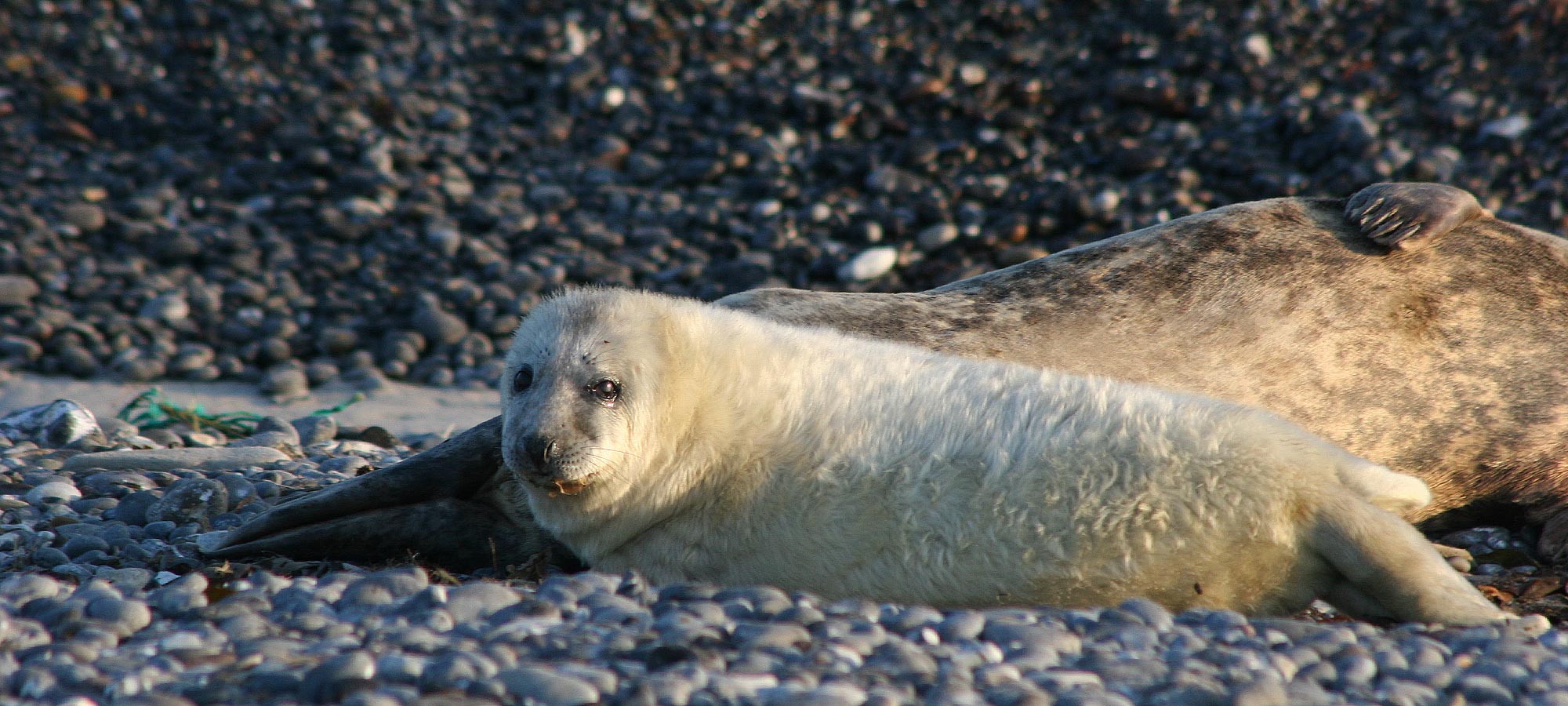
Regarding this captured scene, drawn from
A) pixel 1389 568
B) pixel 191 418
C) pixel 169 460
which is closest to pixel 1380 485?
pixel 1389 568

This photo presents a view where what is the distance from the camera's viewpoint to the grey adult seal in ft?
13.6

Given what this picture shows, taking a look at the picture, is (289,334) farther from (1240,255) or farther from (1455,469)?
(1455,469)

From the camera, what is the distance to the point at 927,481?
3080mm

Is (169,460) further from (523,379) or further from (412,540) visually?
(523,379)

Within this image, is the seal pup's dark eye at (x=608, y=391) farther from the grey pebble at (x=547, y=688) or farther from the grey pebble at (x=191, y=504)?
the grey pebble at (x=191, y=504)

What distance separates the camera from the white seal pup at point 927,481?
9.64 ft

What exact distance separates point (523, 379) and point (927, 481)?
96cm

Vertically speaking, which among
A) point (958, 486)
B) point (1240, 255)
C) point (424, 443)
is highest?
point (1240, 255)

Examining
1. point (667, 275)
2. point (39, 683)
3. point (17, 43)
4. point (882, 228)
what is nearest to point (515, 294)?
point (667, 275)

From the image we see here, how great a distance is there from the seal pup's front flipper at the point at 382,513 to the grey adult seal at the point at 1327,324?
0.01m

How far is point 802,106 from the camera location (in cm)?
909

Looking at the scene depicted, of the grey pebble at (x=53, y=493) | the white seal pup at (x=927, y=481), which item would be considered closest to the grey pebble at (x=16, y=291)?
the grey pebble at (x=53, y=493)

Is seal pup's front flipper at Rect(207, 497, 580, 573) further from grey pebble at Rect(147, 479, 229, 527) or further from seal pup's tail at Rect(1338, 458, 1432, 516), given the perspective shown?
seal pup's tail at Rect(1338, 458, 1432, 516)

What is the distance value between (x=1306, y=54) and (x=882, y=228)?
3234 mm
